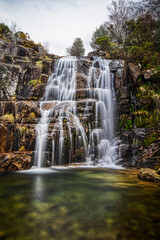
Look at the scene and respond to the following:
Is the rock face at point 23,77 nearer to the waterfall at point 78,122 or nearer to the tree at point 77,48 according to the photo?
the waterfall at point 78,122

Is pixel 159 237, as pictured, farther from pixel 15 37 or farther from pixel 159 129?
pixel 15 37

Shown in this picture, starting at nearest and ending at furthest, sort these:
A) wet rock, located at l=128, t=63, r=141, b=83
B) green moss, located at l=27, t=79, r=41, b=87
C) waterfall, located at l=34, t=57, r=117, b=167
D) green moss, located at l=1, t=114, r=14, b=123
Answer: waterfall, located at l=34, t=57, r=117, b=167 → green moss, located at l=1, t=114, r=14, b=123 → wet rock, located at l=128, t=63, r=141, b=83 → green moss, located at l=27, t=79, r=41, b=87

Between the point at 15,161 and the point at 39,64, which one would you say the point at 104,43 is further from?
the point at 15,161

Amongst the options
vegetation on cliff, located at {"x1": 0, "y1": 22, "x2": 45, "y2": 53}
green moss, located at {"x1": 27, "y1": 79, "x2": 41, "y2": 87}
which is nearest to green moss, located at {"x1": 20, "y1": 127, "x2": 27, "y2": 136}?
green moss, located at {"x1": 27, "y1": 79, "x2": 41, "y2": 87}

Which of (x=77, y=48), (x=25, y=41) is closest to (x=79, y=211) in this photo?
(x=25, y=41)

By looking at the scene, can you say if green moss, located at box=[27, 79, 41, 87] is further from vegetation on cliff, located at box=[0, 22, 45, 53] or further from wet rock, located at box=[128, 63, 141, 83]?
vegetation on cliff, located at box=[0, 22, 45, 53]

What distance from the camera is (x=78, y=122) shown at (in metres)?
8.89

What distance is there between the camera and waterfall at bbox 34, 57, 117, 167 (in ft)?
25.7

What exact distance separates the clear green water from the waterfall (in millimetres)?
3599

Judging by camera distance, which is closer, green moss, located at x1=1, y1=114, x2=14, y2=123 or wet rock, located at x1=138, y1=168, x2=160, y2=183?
wet rock, located at x1=138, y1=168, x2=160, y2=183

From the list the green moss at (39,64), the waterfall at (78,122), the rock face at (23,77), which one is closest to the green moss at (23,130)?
the waterfall at (78,122)

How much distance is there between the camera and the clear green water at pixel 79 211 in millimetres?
1959

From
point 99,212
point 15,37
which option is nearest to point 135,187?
point 99,212

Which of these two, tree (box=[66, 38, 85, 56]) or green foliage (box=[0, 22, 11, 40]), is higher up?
tree (box=[66, 38, 85, 56])
